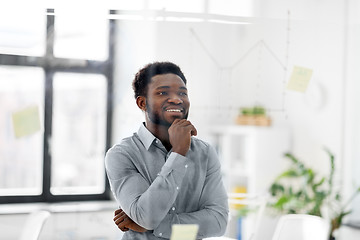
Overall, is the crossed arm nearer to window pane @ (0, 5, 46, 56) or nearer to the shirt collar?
the shirt collar

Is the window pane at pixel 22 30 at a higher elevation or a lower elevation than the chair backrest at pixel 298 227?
higher

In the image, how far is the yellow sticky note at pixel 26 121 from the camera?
120 centimetres

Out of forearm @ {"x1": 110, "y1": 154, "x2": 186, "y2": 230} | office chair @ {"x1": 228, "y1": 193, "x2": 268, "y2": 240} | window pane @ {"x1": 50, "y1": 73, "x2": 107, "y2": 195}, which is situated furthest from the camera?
office chair @ {"x1": 228, "y1": 193, "x2": 268, "y2": 240}

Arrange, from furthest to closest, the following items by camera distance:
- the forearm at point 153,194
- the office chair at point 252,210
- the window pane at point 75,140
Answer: the office chair at point 252,210 < the window pane at point 75,140 < the forearm at point 153,194

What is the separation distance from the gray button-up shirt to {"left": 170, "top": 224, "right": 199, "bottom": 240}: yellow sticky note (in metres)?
0.01

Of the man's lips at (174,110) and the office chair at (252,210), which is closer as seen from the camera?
the man's lips at (174,110)

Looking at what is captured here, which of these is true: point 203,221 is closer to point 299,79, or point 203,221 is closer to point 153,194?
point 153,194

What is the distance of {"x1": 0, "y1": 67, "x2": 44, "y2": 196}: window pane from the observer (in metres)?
1.20

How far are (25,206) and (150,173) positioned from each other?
34 centimetres

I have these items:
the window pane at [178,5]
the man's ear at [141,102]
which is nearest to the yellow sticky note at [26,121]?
the man's ear at [141,102]

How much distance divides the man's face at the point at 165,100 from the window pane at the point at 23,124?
0.92 feet

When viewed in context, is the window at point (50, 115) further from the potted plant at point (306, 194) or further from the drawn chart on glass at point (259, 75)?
the potted plant at point (306, 194)

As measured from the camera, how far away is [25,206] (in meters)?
1.20

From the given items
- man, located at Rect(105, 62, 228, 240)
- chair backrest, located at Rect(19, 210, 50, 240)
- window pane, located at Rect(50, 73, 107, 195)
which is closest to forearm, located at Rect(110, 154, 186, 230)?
man, located at Rect(105, 62, 228, 240)
